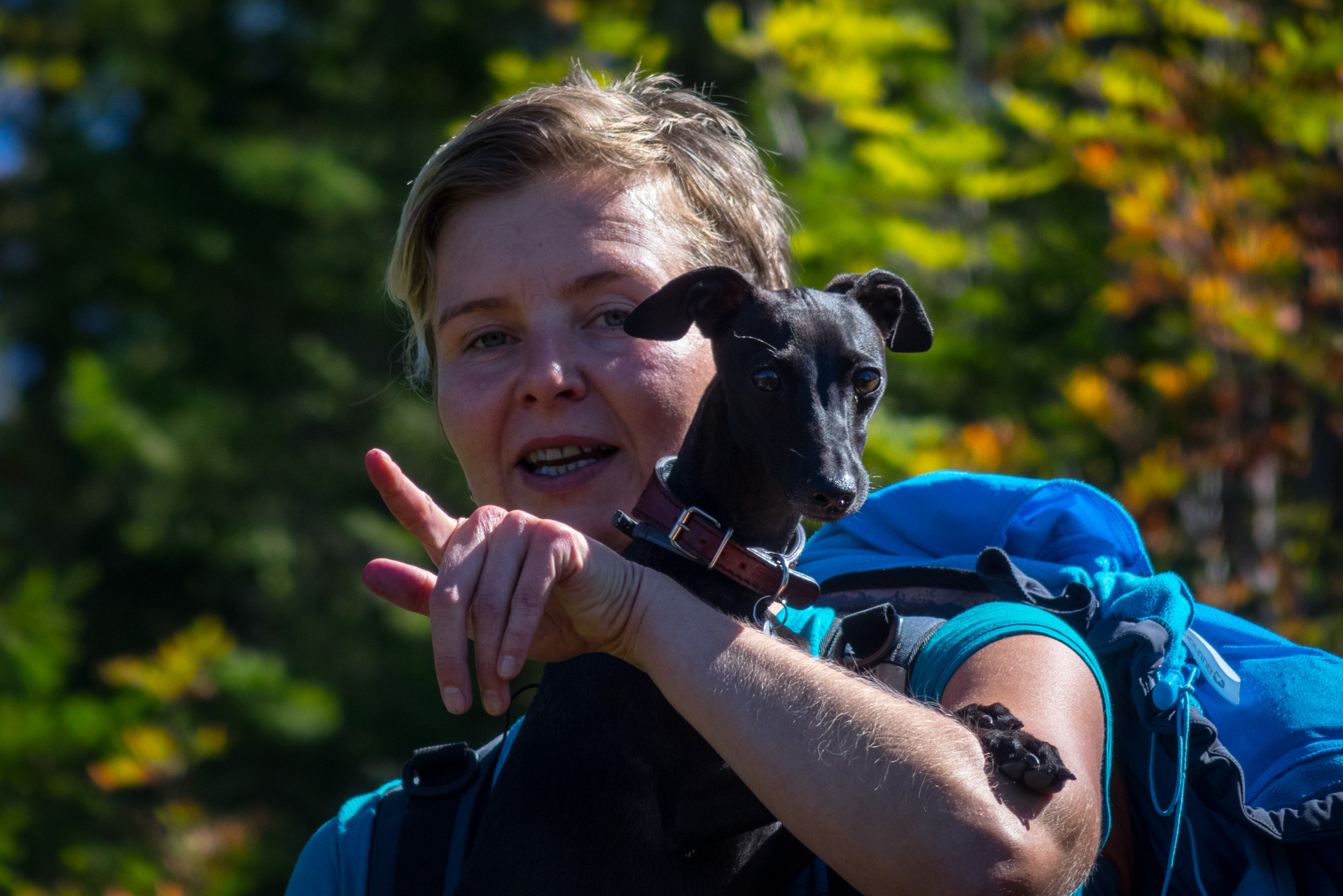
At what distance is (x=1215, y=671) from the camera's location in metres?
1.80

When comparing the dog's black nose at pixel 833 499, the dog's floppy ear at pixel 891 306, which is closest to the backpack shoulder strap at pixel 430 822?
the dog's black nose at pixel 833 499

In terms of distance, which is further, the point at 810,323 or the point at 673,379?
the point at 673,379

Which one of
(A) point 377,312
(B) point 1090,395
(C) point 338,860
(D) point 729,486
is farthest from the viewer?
(A) point 377,312

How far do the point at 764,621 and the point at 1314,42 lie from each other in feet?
10.2

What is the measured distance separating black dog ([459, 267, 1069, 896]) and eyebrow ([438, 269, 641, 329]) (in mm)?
283

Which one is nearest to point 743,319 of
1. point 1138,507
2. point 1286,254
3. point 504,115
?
point 504,115

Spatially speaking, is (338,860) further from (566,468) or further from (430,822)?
(566,468)

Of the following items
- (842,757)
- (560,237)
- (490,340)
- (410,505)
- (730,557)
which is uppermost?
(560,237)

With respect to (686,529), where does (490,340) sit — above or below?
above

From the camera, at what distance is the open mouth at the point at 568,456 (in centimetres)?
211

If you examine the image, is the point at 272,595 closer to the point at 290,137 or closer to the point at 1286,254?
the point at 290,137

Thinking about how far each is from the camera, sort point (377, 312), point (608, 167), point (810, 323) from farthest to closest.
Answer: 1. point (377, 312)
2. point (608, 167)
3. point (810, 323)

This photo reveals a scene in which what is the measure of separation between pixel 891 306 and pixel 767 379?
0.35 m

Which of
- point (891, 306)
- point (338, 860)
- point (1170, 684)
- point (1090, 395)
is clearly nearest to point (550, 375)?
point (891, 306)
